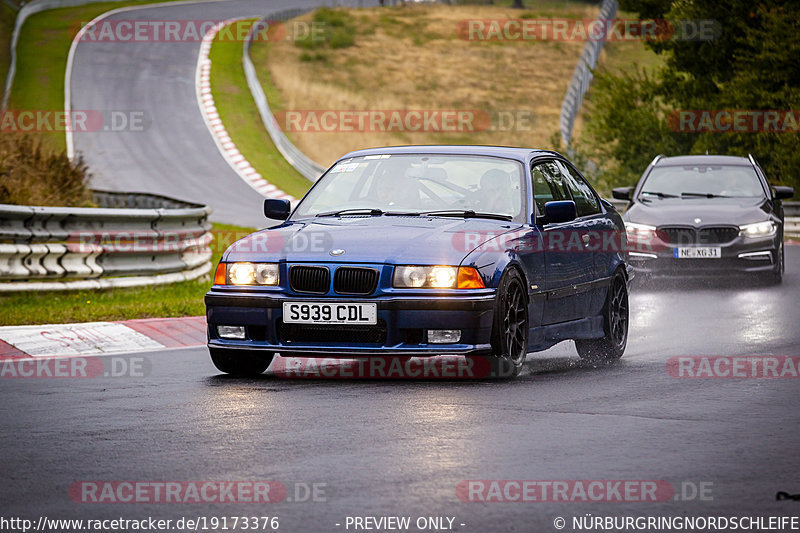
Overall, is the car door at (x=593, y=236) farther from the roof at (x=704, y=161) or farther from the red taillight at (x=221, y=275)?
the roof at (x=704, y=161)

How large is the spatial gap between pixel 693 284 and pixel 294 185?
2446cm

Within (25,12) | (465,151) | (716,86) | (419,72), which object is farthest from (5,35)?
(465,151)

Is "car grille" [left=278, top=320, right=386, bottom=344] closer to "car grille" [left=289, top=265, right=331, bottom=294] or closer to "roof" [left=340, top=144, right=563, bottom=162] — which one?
"car grille" [left=289, top=265, right=331, bottom=294]

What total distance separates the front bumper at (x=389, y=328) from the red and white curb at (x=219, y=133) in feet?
72.1

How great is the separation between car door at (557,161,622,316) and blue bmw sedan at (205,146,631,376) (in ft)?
0.08

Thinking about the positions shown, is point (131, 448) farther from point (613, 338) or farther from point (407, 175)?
point (613, 338)

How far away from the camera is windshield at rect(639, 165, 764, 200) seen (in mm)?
18656

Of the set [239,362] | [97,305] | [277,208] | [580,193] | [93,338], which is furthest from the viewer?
[97,305]

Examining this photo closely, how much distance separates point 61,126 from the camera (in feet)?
151

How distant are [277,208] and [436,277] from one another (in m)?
1.97

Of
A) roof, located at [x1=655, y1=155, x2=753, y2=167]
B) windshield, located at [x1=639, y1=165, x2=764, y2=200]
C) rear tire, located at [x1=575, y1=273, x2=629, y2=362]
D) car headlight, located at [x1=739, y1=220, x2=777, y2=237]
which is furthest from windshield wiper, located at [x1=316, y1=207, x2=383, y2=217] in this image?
roof, located at [x1=655, y1=155, x2=753, y2=167]

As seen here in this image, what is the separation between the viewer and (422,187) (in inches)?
399

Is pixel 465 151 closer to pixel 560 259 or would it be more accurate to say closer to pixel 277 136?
pixel 560 259

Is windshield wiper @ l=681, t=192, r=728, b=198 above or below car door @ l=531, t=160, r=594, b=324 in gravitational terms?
below
